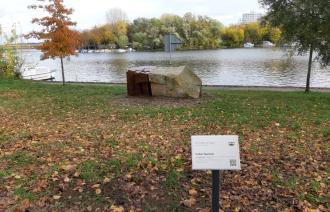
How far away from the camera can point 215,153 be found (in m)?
3.49

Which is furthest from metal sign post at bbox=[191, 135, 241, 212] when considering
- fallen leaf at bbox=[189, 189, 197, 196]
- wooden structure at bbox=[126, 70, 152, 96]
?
wooden structure at bbox=[126, 70, 152, 96]

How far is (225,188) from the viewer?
16.3ft

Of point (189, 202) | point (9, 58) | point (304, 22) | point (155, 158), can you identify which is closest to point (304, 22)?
point (304, 22)

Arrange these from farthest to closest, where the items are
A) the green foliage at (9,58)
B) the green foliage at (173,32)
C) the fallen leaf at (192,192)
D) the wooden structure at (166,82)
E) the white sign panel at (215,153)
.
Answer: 1. the green foliage at (173,32)
2. the green foliage at (9,58)
3. the wooden structure at (166,82)
4. the fallen leaf at (192,192)
5. the white sign panel at (215,153)

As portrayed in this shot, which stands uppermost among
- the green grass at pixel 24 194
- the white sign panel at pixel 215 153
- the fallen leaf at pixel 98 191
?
the white sign panel at pixel 215 153

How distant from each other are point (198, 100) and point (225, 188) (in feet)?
23.0

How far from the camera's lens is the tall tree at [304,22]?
38.1 feet

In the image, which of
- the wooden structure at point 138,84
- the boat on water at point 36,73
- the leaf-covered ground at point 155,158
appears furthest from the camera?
the boat on water at point 36,73

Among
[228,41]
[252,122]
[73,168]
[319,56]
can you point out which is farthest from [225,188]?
[228,41]

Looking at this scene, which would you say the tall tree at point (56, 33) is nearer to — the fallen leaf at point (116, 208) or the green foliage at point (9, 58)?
the green foliage at point (9, 58)

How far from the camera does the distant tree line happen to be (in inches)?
3469

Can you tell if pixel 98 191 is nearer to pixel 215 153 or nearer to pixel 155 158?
pixel 155 158

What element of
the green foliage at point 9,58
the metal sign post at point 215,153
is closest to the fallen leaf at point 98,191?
the metal sign post at point 215,153

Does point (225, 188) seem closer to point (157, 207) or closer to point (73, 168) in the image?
point (157, 207)
